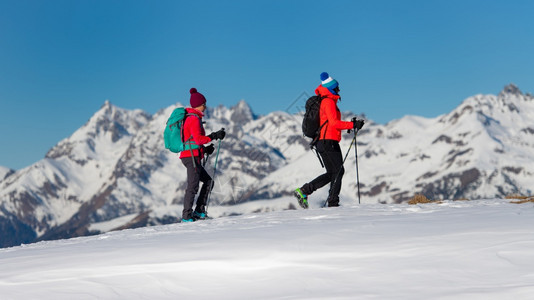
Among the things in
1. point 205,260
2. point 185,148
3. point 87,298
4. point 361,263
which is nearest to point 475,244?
point 361,263

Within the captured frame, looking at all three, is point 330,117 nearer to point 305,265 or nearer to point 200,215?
point 200,215

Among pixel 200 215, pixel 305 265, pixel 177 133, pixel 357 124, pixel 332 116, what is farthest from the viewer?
pixel 200 215

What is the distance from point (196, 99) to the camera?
15.5 metres

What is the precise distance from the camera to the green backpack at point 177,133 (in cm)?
1545

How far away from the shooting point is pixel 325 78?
50.1 feet

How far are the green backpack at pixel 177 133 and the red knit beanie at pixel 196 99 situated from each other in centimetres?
28

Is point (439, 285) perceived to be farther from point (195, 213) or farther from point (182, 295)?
point (195, 213)

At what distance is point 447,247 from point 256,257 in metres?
2.24

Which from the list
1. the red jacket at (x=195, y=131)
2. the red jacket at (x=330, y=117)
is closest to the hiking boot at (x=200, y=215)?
the red jacket at (x=195, y=131)

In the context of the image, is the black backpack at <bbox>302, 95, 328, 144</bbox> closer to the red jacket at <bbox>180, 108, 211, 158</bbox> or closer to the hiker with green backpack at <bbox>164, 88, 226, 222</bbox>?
the hiker with green backpack at <bbox>164, 88, 226, 222</bbox>

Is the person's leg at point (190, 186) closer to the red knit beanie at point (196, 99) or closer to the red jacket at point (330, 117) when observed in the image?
the red knit beanie at point (196, 99)

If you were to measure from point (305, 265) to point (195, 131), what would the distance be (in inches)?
328

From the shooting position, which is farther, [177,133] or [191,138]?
[177,133]

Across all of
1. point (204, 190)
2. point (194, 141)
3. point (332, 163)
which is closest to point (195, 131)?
point (194, 141)
